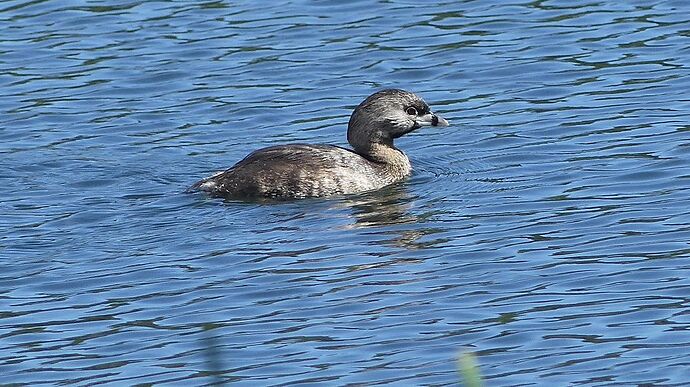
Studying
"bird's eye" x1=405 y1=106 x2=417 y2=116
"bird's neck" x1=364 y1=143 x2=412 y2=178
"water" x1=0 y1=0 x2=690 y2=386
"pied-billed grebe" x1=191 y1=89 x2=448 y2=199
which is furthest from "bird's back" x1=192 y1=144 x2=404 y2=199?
"bird's eye" x1=405 y1=106 x2=417 y2=116

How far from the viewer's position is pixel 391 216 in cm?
1320

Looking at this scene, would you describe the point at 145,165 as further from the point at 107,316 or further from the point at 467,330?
the point at 467,330

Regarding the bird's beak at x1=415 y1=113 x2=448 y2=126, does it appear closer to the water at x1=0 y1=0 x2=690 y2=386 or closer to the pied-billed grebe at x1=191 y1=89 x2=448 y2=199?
the pied-billed grebe at x1=191 y1=89 x2=448 y2=199

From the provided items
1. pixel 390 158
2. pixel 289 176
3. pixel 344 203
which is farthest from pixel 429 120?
pixel 289 176

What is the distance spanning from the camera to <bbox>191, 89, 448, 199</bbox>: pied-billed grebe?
1355 cm

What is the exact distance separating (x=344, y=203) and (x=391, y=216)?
507 millimetres

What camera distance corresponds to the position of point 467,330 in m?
9.93

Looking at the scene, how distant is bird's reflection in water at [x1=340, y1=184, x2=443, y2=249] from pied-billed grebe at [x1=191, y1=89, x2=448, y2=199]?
0.59ft

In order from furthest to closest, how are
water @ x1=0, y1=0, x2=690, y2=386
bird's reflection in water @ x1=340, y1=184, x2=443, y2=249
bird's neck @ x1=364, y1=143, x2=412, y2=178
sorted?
bird's neck @ x1=364, y1=143, x2=412, y2=178
bird's reflection in water @ x1=340, y1=184, x2=443, y2=249
water @ x1=0, y1=0, x2=690, y2=386

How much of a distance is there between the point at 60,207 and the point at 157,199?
74cm

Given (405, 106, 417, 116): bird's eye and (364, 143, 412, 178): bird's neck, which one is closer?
(364, 143, 412, 178): bird's neck

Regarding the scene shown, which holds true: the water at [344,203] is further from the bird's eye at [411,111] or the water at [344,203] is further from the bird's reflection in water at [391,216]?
the bird's eye at [411,111]

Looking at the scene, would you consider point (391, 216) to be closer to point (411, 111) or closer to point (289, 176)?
point (289, 176)

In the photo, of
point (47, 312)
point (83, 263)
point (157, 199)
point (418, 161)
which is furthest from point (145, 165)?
point (47, 312)
